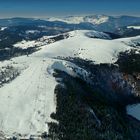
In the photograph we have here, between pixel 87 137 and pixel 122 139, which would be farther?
pixel 122 139

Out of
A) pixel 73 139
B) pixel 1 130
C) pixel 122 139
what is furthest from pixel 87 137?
pixel 1 130

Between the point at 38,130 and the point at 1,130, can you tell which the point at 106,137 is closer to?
the point at 38,130

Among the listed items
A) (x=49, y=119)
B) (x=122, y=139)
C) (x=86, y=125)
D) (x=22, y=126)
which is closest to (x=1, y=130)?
(x=22, y=126)

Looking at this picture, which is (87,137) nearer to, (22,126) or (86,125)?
(86,125)

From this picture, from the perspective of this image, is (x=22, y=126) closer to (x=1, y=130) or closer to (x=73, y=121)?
(x=1, y=130)

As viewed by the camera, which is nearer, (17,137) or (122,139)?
(17,137)

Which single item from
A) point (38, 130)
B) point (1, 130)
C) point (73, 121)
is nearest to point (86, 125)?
point (73, 121)

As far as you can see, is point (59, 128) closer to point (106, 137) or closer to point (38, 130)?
point (38, 130)

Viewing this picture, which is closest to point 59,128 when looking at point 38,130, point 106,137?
point 38,130
